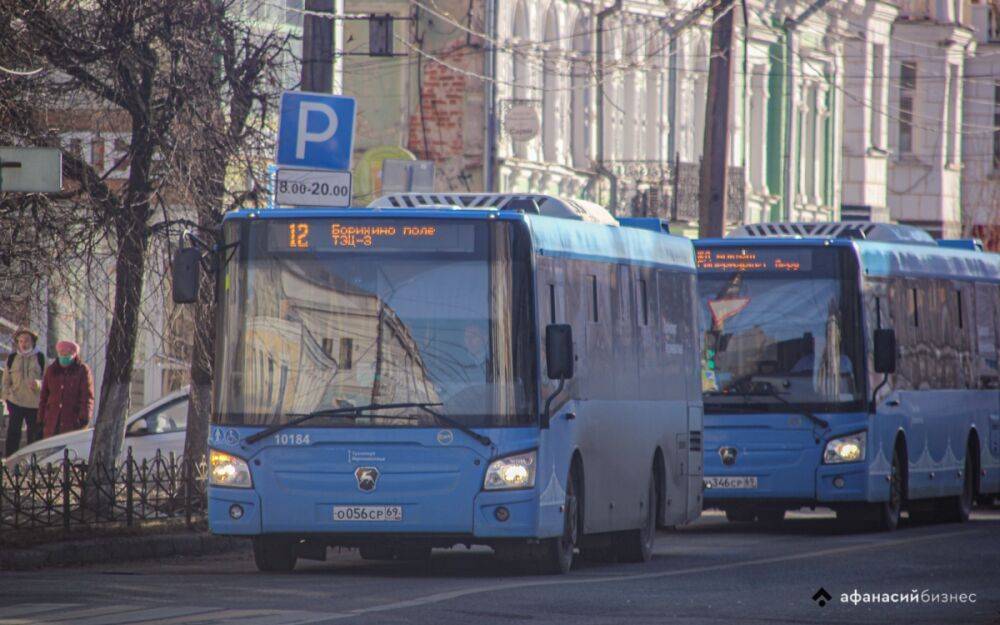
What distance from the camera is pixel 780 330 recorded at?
22.4 metres

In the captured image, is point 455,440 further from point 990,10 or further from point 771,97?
point 990,10

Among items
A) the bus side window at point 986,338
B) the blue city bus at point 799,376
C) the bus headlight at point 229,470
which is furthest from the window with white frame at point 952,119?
the bus headlight at point 229,470

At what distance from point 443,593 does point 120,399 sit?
683 cm

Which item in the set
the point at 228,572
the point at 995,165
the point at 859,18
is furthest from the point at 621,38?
the point at 228,572

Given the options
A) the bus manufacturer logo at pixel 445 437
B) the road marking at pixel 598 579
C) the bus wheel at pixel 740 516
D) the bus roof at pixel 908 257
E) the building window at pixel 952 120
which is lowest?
the bus wheel at pixel 740 516

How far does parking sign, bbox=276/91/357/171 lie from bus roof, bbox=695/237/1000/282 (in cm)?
454

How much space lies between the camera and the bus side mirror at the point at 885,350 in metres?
22.2

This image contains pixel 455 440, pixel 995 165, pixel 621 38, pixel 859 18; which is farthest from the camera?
pixel 995 165

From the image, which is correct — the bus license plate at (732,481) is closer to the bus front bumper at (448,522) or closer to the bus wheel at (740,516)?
the bus wheel at (740,516)

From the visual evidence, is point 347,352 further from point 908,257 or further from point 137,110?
point 908,257

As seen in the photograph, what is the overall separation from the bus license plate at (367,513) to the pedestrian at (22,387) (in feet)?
39.9

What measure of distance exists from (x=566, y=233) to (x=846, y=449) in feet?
20.8

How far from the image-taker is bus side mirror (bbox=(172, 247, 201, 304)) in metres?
15.4

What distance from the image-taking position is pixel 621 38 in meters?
43.7
